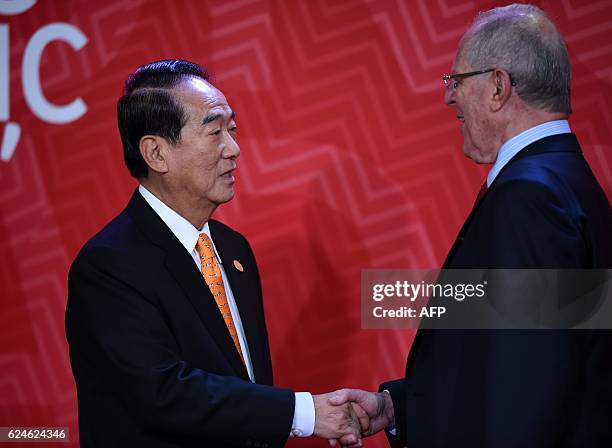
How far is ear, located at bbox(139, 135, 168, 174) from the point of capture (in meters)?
2.01

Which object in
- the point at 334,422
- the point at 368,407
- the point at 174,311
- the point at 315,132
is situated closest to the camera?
the point at 174,311

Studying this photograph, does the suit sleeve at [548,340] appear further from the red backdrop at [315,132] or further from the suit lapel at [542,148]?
the red backdrop at [315,132]

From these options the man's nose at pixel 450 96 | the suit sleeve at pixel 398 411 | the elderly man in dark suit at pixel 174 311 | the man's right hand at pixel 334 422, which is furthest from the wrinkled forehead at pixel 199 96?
the suit sleeve at pixel 398 411

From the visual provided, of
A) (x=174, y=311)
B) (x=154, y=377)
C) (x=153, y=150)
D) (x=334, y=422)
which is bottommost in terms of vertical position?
(x=334, y=422)

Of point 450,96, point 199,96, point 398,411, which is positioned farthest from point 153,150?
point 398,411

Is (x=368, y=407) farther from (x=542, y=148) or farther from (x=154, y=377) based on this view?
(x=542, y=148)

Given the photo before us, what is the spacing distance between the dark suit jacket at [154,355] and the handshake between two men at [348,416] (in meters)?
0.16

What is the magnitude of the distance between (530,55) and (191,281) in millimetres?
947

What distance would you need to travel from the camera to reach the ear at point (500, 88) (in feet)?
5.74

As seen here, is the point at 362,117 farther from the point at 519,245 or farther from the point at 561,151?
the point at 519,245

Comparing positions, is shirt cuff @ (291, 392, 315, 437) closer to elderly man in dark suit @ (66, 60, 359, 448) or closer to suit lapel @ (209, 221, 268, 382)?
elderly man in dark suit @ (66, 60, 359, 448)

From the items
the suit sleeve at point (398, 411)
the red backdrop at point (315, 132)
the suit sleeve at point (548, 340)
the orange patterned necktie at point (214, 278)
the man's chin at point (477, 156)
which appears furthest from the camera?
→ the red backdrop at point (315, 132)

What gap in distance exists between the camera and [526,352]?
5.02 ft

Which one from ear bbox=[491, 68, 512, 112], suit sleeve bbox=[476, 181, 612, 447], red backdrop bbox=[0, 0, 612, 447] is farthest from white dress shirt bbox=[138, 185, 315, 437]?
ear bbox=[491, 68, 512, 112]
